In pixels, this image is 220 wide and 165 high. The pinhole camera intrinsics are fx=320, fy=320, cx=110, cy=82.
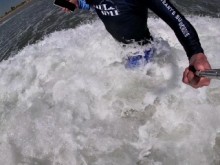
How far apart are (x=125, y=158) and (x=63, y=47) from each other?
12.3 ft

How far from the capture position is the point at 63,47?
6633 millimetres

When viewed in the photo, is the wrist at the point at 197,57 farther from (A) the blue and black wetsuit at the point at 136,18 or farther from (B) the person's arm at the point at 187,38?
(A) the blue and black wetsuit at the point at 136,18

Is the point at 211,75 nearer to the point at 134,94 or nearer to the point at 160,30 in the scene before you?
the point at 134,94

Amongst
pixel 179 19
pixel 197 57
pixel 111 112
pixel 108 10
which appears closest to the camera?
pixel 197 57

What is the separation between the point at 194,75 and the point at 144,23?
177 centimetres

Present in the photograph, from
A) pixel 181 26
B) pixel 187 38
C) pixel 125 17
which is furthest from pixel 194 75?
pixel 125 17

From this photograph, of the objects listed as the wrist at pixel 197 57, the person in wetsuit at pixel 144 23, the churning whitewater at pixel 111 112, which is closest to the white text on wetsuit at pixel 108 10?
the person in wetsuit at pixel 144 23

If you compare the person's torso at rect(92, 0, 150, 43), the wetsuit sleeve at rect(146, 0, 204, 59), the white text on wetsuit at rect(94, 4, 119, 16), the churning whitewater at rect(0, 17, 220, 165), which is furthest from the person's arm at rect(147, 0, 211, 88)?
the churning whitewater at rect(0, 17, 220, 165)

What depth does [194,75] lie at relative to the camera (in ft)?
7.12

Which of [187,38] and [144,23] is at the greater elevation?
[187,38]

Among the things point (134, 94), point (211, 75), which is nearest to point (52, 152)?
point (134, 94)

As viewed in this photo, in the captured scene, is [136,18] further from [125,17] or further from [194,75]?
[194,75]

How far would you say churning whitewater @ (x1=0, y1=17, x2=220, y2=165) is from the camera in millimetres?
3369

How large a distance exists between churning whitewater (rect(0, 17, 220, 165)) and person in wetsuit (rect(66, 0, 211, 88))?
282 mm
